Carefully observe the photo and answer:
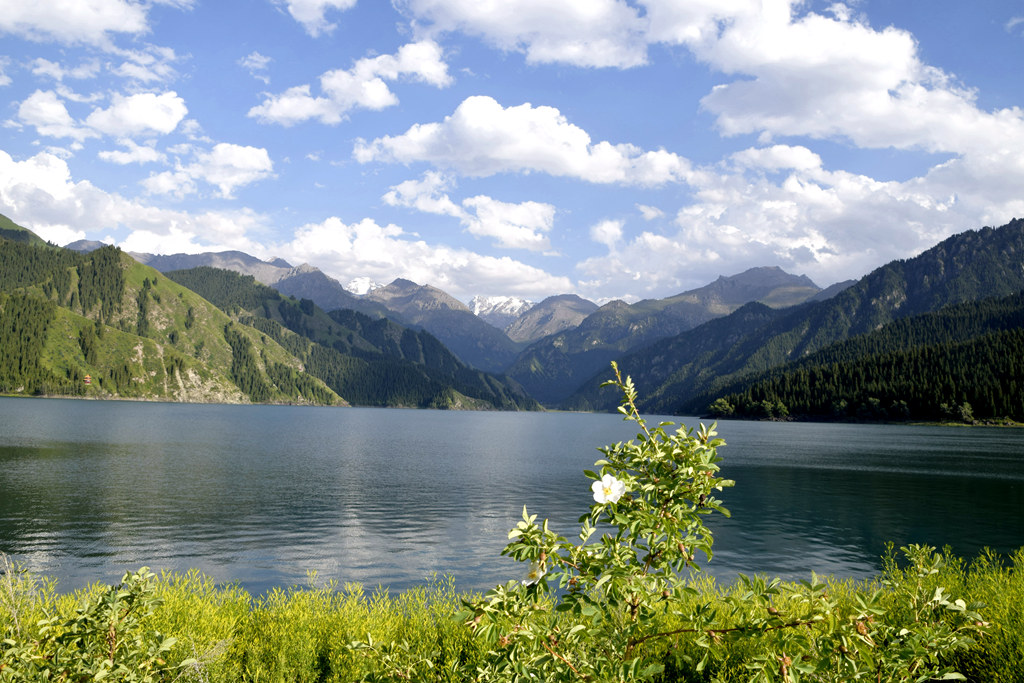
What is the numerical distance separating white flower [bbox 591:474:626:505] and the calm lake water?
27.4 metres

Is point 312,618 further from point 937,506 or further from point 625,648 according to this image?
point 937,506

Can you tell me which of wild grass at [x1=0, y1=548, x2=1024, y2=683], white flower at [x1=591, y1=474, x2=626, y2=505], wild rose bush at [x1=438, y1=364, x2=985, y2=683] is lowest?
wild grass at [x1=0, y1=548, x2=1024, y2=683]

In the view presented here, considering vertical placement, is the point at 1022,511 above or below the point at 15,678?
below

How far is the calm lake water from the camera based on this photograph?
41281mm

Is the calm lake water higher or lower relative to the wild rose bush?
lower

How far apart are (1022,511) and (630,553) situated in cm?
7791

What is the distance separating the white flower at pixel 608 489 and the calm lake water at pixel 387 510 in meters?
27.4

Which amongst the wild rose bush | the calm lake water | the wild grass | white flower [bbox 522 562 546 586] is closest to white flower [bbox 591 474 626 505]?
the wild rose bush

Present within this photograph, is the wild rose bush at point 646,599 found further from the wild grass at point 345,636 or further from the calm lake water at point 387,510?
the calm lake water at point 387,510

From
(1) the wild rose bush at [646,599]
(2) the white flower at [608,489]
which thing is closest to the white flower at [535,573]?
(1) the wild rose bush at [646,599]

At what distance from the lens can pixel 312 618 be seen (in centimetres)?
1725

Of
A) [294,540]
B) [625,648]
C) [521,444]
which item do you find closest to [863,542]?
[294,540]

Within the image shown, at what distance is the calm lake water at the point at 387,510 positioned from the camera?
41.3m

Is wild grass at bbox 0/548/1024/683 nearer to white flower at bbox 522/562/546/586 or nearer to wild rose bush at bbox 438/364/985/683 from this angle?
wild rose bush at bbox 438/364/985/683
